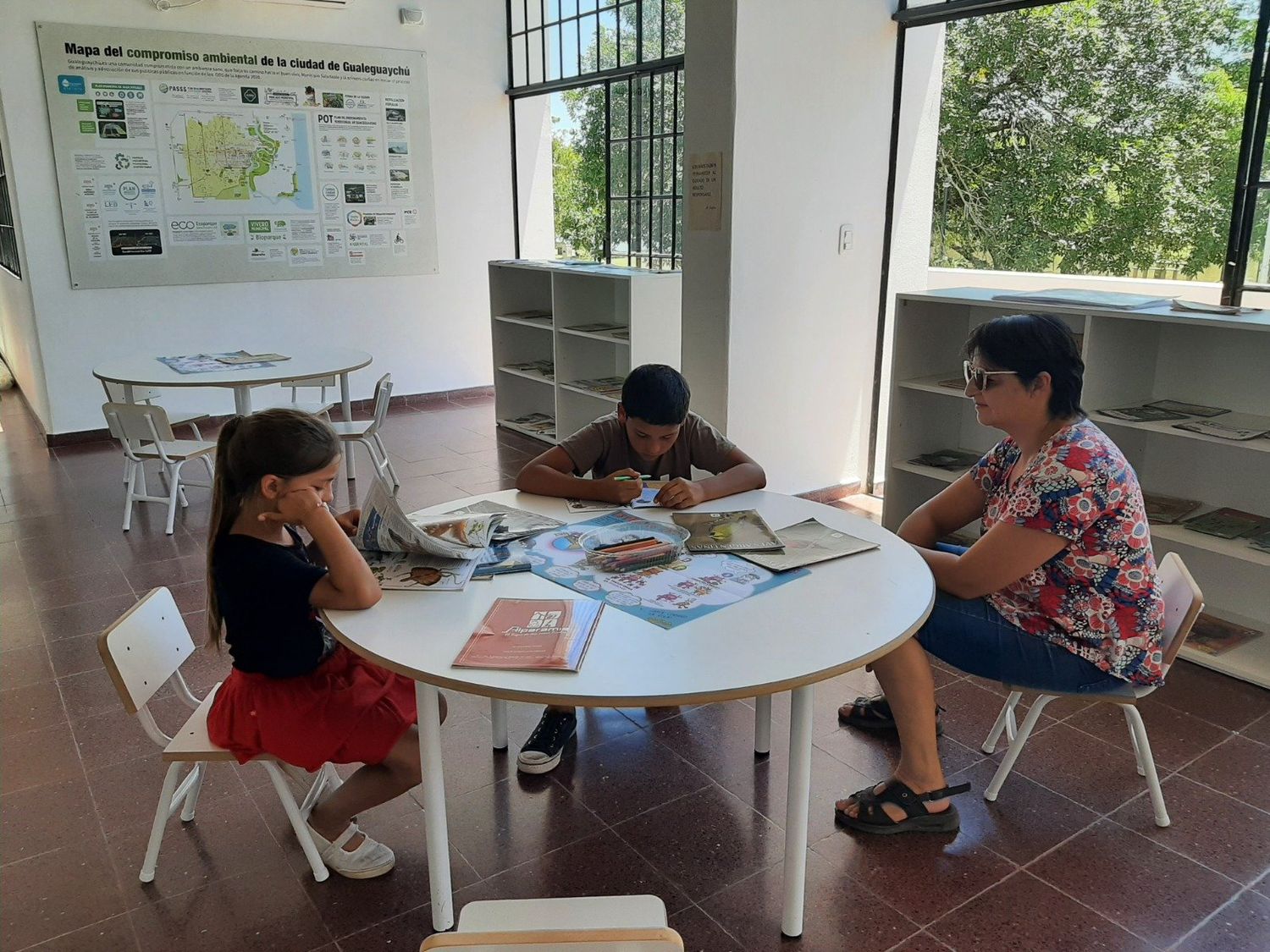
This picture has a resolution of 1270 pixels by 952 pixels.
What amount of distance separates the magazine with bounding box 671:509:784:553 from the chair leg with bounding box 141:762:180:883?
4.10 ft

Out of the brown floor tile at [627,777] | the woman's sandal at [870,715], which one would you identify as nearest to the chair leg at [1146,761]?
the woman's sandal at [870,715]

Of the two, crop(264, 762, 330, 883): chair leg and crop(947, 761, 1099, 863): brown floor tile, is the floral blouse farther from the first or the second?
crop(264, 762, 330, 883): chair leg

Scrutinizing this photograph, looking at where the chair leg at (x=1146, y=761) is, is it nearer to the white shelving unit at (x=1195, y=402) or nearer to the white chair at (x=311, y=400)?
the white shelving unit at (x=1195, y=402)

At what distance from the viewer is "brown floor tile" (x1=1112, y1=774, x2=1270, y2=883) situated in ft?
7.37

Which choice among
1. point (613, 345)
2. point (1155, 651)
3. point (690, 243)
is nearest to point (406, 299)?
point (613, 345)

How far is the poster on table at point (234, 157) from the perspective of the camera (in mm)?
6285

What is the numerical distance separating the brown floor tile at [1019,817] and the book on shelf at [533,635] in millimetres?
1214

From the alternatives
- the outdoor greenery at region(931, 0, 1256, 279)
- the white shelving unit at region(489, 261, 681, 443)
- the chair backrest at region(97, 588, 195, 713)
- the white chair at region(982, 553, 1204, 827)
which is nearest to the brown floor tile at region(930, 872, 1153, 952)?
the white chair at region(982, 553, 1204, 827)

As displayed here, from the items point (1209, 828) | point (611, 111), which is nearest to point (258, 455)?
point (1209, 828)

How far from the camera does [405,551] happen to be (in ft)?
7.22

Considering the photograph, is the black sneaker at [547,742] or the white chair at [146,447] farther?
the white chair at [146,447]

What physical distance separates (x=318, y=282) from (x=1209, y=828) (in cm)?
678

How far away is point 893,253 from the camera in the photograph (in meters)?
4.91

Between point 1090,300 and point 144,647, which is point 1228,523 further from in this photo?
point 144,647
